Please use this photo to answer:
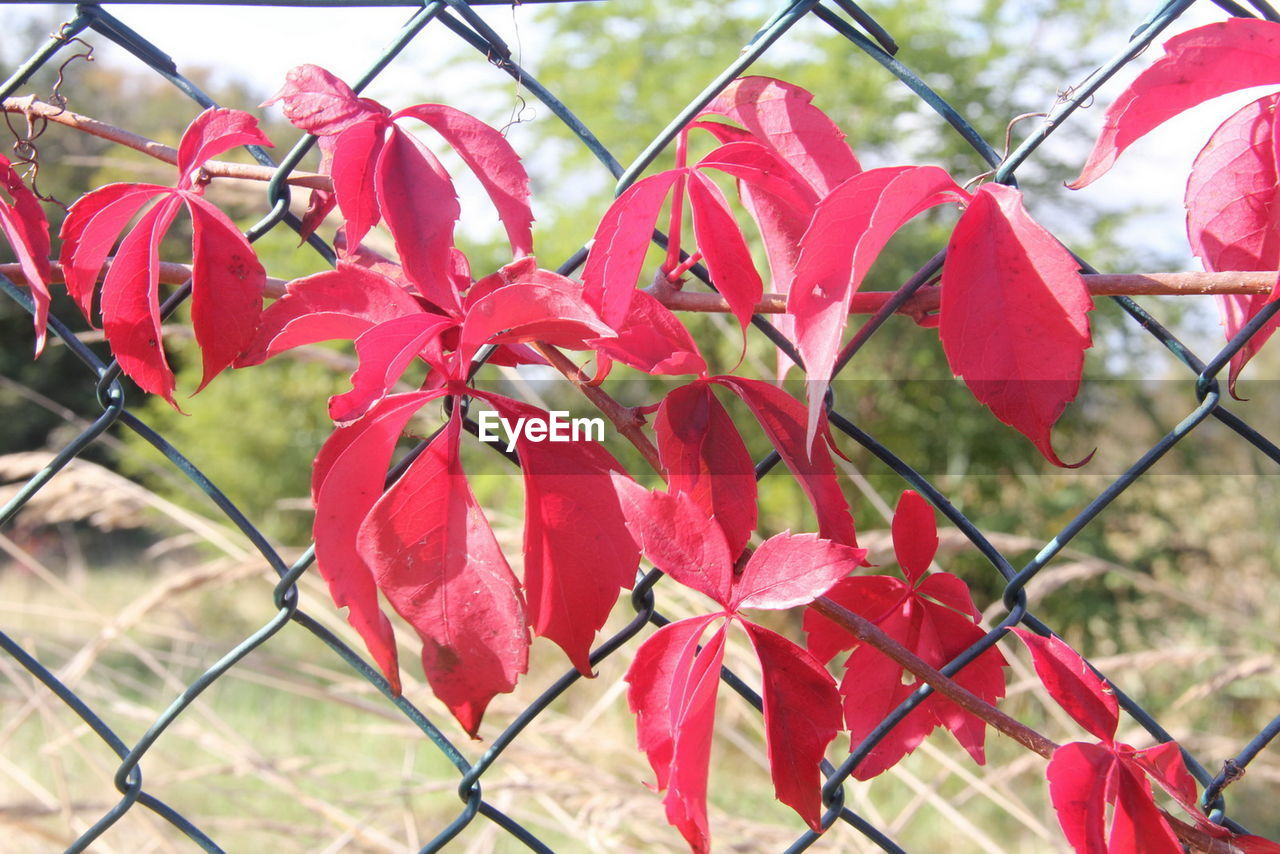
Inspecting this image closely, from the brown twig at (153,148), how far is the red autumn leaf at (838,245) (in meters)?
0.25

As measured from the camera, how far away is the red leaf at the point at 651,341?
424 millimetres

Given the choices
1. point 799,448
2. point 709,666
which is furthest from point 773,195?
point 709,666

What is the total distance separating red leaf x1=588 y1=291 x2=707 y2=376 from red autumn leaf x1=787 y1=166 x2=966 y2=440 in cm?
6

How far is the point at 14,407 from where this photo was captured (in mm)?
5859

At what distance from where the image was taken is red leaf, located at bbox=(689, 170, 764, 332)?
43 cm

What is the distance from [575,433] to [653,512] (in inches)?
2.2

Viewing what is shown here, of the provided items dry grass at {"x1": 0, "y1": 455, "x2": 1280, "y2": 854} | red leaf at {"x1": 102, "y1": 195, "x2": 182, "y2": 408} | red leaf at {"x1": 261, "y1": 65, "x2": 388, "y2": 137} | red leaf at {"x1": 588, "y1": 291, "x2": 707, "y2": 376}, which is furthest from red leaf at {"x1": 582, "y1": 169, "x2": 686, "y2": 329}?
dry grass at {"x1": 0, "y1": 455, "x2": 1280, "y2": 854}

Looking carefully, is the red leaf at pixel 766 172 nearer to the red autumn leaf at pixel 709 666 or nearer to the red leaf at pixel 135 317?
the red autumn leaf at pixel 709 666

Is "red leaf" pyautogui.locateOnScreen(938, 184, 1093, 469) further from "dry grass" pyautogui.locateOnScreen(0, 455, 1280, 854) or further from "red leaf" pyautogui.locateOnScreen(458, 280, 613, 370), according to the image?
"dry grass" pyautogui.locateOnScreen(0, 455, 1280, 854)

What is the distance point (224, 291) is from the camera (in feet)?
1.52

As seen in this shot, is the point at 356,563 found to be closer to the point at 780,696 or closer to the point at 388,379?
the point at 388,379

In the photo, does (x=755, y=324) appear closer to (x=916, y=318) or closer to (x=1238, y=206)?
(x=916, y=318)

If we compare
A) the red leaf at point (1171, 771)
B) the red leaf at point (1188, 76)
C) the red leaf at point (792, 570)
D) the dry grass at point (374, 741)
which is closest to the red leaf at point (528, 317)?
the red leaf at point (792, 570)

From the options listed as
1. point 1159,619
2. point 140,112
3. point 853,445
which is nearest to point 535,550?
point 853,445
